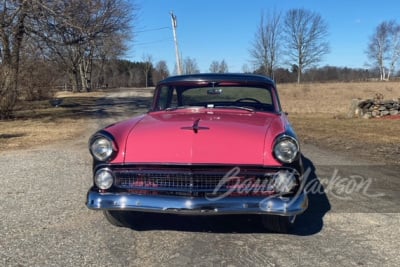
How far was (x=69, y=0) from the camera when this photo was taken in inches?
731

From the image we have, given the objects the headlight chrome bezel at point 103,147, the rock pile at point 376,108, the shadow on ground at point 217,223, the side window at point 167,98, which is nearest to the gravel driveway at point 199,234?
the shadow on ground at point 217,223

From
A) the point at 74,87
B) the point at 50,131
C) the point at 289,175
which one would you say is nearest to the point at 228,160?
the point at 289,175

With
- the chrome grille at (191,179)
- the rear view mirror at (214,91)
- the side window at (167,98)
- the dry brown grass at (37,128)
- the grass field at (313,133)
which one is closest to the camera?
the chrome grille at (191,179)

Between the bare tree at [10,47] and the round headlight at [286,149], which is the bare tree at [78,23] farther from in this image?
the round headlight at [286,149]

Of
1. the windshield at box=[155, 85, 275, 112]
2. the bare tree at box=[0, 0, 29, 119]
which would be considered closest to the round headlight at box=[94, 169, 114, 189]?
the windshield at box=[155, 85, 275, 112]

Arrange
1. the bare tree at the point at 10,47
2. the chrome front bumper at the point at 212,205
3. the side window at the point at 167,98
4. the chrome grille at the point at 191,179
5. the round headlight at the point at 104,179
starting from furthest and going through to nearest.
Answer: the bare tree at the point at 10,47 → the side window at the point at 167,98 → the round headlight at the point at 104,179 → the chrome grille at the point at 191,179 → the chrome front bumper at the point at 212,205

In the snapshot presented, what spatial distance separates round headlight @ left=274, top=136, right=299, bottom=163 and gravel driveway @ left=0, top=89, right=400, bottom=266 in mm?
769

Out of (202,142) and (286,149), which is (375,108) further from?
(202,142)

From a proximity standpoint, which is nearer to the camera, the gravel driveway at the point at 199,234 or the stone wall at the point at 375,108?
the gravel driveway at the point at 199,234

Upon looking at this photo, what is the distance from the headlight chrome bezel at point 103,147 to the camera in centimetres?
425

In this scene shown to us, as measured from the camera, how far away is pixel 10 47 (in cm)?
1923


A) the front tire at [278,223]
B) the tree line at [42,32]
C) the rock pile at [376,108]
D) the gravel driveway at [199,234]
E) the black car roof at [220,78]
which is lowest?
the gravel driveway at [199,234]

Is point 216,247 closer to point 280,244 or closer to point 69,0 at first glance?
point 280,244

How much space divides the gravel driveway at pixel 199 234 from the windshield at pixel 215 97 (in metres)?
1.38
